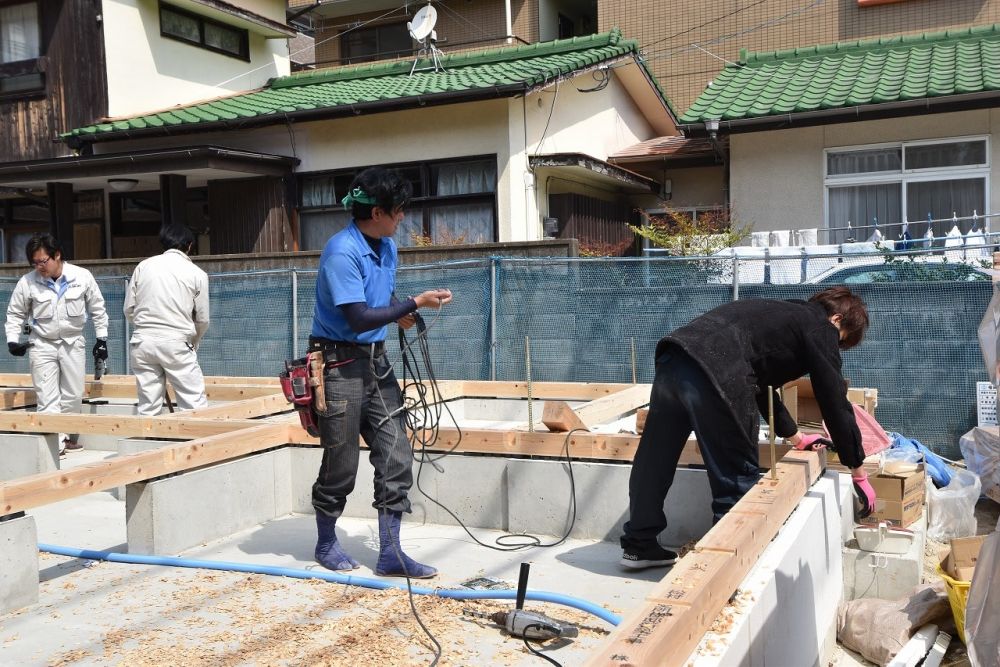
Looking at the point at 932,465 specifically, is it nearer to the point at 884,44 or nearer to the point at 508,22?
the point at 884,44

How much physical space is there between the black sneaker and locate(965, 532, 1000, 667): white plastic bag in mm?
1661

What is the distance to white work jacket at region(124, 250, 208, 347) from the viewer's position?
6.94 metres

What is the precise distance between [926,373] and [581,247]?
21.6ft

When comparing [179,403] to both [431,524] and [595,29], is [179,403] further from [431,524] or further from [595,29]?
[595,29]

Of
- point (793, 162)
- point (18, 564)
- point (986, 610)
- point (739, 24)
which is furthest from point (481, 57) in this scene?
point (986, 610)

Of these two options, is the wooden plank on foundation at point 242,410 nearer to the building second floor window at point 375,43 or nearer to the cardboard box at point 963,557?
the cardboard box at point 963,557

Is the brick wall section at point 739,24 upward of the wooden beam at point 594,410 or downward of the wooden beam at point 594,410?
upward

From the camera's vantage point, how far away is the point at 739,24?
65.7ft

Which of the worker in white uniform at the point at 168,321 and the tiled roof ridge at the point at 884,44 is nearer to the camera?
the worker in white uniform at the point at 168,321

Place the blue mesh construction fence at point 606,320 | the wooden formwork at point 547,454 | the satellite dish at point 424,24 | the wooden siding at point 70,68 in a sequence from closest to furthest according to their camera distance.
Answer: the wooden formwork at point 547,454 < the blue mesh construction fence at point 606,320 < the satellite dish at point 424,24 < the wooden siding at point 70,68

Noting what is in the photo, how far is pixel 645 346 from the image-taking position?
30.8 feet

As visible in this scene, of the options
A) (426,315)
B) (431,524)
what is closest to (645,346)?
(426,315)

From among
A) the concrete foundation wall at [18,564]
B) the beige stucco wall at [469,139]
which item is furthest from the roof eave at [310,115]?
the concrete foundation wall at [18,564]

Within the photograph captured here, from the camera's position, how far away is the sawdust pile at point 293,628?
365 centimetres
